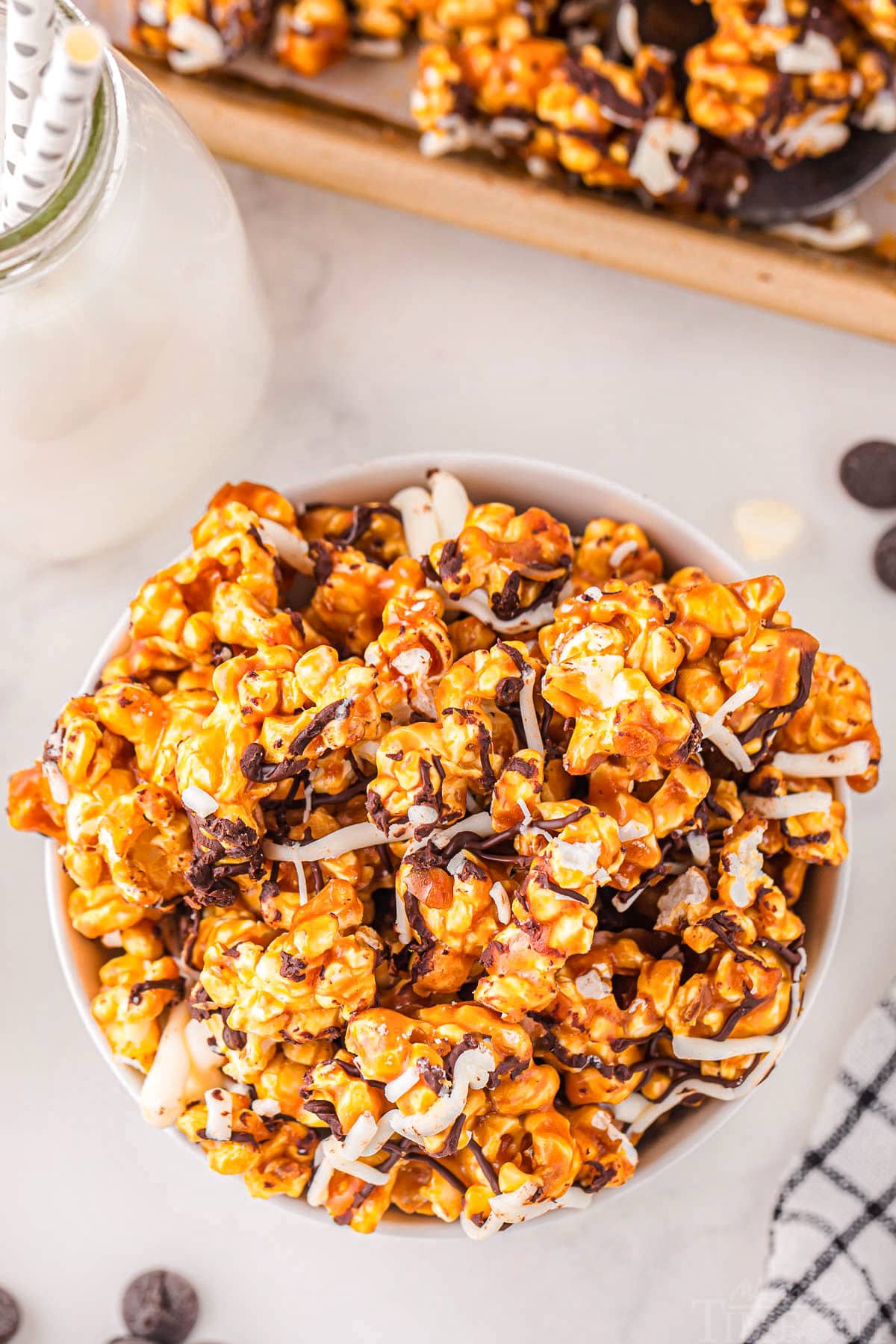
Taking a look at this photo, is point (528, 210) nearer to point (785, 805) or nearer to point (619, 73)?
point (619, 73)

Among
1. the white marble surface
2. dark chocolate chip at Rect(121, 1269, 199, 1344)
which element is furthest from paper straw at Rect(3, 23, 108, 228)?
dark chocolate chip at Rect(121, 1269, 199, 1344)

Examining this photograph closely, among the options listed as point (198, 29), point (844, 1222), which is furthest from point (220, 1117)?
point (198, 29)

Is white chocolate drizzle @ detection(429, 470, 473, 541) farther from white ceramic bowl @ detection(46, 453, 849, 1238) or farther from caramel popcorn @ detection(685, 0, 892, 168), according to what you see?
caramel popcorn @ detection(685, 0, 892, 168)

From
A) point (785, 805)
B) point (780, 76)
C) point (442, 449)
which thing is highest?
point (780, 76)

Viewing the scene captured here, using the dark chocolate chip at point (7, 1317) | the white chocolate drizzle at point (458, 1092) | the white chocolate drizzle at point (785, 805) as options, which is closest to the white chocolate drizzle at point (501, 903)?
the white chocolate drizzle at point (458, 1092)

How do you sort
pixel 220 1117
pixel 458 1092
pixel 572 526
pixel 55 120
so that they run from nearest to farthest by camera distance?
pixel 55 120, pixel 458 1092, pixel 220 1117, pixel 572 526

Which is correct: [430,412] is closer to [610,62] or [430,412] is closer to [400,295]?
[400,295]
